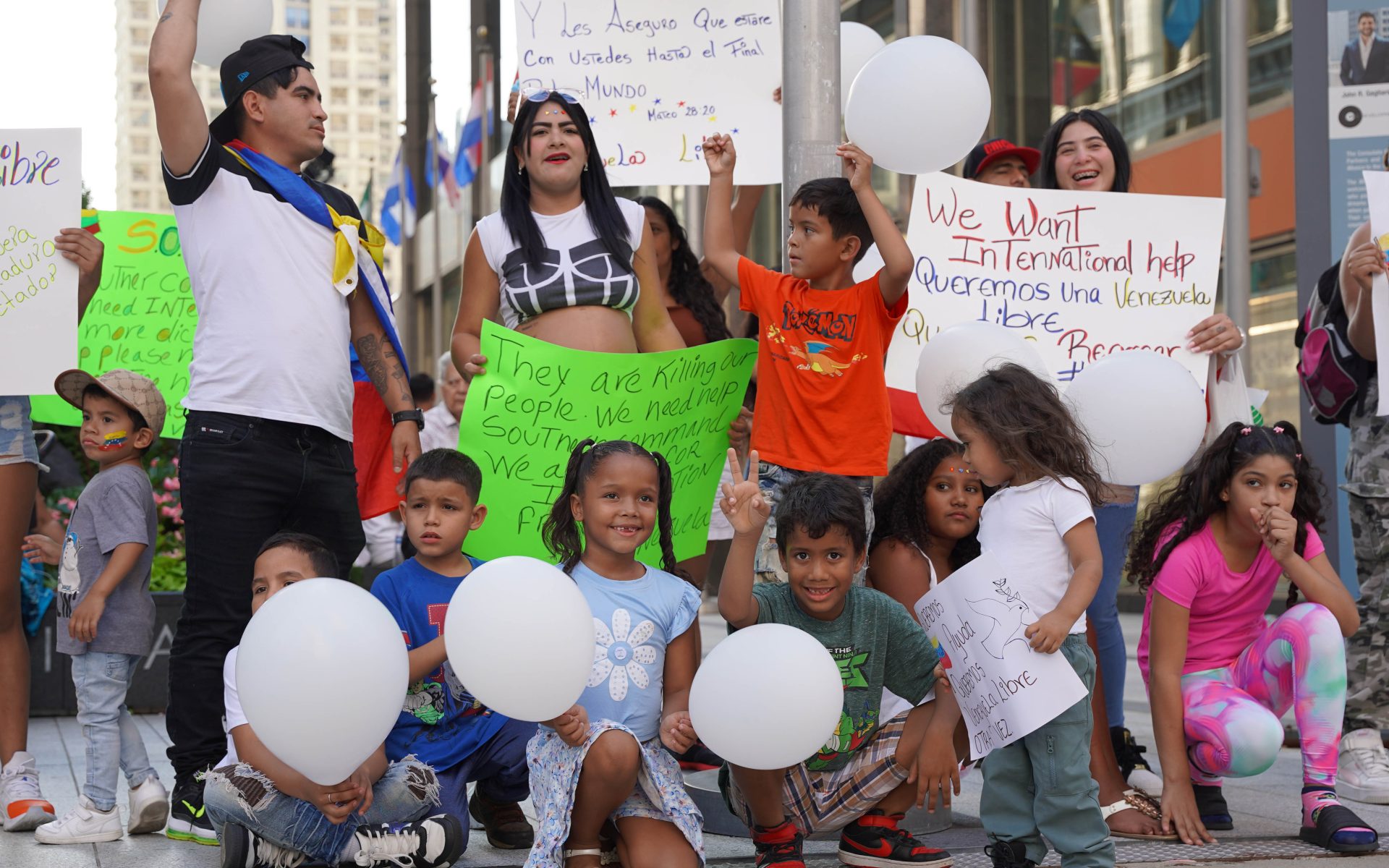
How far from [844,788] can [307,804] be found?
1243 mm

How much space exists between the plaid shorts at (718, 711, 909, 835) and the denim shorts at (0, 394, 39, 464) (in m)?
2.21

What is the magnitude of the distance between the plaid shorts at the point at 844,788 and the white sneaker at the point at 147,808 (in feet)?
5.22

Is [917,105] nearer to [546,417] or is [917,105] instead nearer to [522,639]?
[546,417]

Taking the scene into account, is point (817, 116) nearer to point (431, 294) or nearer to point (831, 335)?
point (831, 335)

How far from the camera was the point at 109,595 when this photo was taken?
13.4 ft

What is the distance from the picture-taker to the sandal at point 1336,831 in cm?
360

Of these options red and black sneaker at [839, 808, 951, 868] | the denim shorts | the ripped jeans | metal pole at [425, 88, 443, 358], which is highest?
metal pole at [425, 88, 443, 358]

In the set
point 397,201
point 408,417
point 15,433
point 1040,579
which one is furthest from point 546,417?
point 397,201

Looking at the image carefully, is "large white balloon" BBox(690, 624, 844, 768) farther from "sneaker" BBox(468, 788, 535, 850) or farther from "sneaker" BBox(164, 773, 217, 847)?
"sneaker" BBox(164, 773, 217, 847)

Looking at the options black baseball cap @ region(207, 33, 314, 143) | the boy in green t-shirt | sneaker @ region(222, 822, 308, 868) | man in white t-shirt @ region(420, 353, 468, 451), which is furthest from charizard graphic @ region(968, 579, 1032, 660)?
man in white t-shirt @ region(420, 353, 468, 451)

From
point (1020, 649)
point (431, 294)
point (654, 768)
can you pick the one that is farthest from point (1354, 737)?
point (431, 294)

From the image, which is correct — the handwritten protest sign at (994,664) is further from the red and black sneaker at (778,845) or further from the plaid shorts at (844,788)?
the red and black sneaker at (778,845)

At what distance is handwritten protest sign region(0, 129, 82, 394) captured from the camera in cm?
415

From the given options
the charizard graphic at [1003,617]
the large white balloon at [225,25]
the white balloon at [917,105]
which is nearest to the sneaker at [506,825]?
the charizard graphic at [1003,617]
